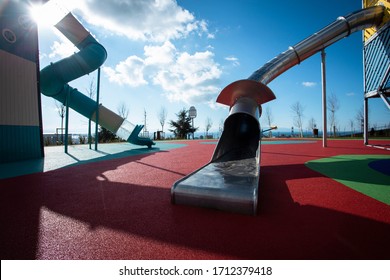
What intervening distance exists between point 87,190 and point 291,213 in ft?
13.3

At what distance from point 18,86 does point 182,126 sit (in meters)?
34.1

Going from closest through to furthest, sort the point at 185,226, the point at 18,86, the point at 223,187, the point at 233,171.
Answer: the point at 185,226 → the point at 223,187 → the point at 233,171 → the point at 18,86

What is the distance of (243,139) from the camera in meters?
6.87

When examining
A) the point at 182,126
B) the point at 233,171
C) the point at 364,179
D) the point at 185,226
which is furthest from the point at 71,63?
the point at 182,126

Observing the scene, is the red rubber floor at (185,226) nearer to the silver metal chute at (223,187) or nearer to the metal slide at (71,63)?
the silver metal chute at (223,187)

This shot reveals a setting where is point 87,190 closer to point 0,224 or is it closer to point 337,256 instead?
point 0,224

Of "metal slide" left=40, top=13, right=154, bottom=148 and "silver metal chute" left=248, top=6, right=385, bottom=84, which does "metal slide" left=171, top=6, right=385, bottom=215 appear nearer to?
"silver metal chute" left=248, top=6, right=385, bottom=84

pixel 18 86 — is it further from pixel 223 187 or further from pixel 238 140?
pixel 223 187

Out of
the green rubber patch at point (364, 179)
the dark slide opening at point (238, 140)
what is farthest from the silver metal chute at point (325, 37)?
the green rubber patch at point (364, 179)

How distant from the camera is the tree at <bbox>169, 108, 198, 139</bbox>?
136 feet

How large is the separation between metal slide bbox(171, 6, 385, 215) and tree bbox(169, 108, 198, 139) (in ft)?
107

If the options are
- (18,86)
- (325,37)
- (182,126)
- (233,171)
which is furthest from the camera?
(182,126)

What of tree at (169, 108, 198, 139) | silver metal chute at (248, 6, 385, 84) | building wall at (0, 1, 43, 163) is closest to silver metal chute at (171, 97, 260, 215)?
silver metal chute at (248, 6, 385, 84)
